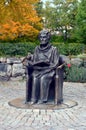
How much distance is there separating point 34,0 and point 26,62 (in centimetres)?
767

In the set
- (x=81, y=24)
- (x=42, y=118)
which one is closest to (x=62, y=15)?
(x=81, y=24)

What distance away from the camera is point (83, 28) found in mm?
32031

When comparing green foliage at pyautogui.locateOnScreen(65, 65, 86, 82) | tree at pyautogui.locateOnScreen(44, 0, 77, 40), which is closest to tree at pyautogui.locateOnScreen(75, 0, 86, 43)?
tree at pyautogui.locateOnScreen(44, 0, 77, 40)

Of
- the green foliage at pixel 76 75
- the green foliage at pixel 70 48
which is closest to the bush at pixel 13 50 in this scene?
the green foliage at pixel 70 48

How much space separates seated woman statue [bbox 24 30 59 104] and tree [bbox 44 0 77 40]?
2855 centimetres

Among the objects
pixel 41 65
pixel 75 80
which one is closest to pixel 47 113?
pixel 41 65

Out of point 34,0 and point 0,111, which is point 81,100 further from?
point 34,0

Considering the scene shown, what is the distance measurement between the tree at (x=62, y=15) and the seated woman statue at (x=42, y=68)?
28.6 meters

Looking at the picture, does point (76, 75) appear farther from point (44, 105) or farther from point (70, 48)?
point (70, 48)

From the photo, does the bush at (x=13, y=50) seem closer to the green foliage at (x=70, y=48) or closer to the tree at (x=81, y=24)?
the green foliage at (x=70, y=48)

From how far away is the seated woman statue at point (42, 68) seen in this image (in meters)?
8.39

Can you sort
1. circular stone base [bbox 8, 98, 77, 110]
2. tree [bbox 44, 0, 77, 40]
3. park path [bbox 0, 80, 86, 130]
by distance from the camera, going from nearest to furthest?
park path [bbox 0, 80, 86, 130] → circular stone base [bbox 8, 98, 77, 110] → tree [bbox 44, 0, 77, 40]

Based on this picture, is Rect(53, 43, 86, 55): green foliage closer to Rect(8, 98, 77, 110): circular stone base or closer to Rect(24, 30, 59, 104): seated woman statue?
Rect(24, 30, 59, 104): seated woman statue

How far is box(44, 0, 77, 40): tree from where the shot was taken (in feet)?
122
